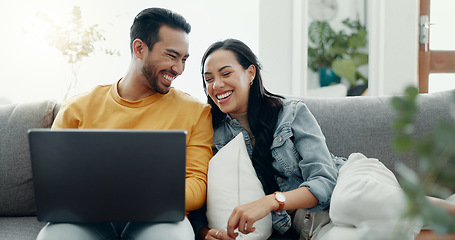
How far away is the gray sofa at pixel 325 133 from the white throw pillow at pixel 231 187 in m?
0.41

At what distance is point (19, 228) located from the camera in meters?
1.48

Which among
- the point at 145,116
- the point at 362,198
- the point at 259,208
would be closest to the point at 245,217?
the point at 259,208

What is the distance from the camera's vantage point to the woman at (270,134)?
4.14 feet

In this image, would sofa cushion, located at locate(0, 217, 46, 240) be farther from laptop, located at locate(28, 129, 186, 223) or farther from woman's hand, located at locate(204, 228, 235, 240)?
woman's hand, located at locate(204, 228, 235, 240)

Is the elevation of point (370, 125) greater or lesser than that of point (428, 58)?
lesser

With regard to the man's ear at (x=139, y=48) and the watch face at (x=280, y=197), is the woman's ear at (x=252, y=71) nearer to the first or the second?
the man's ear at (x=139, y=48)

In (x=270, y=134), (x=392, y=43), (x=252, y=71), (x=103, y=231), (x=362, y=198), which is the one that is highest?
(x=392, y=43)

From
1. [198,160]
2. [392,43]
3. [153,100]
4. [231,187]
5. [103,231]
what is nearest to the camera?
→ [103,231]

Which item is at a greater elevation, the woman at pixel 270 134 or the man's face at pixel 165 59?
the man's face at pixel 165 59

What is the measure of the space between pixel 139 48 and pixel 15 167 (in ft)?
2.16

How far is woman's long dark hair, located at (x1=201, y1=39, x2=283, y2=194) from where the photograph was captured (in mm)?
1443

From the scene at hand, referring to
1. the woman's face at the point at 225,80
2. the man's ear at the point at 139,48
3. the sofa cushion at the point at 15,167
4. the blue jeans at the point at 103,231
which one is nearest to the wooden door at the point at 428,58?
the woman's face at the point at 225,80

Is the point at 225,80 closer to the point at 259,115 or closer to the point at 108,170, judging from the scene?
the point at 259,115

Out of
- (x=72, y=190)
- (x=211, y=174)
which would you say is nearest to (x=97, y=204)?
(x=72, y=190)
